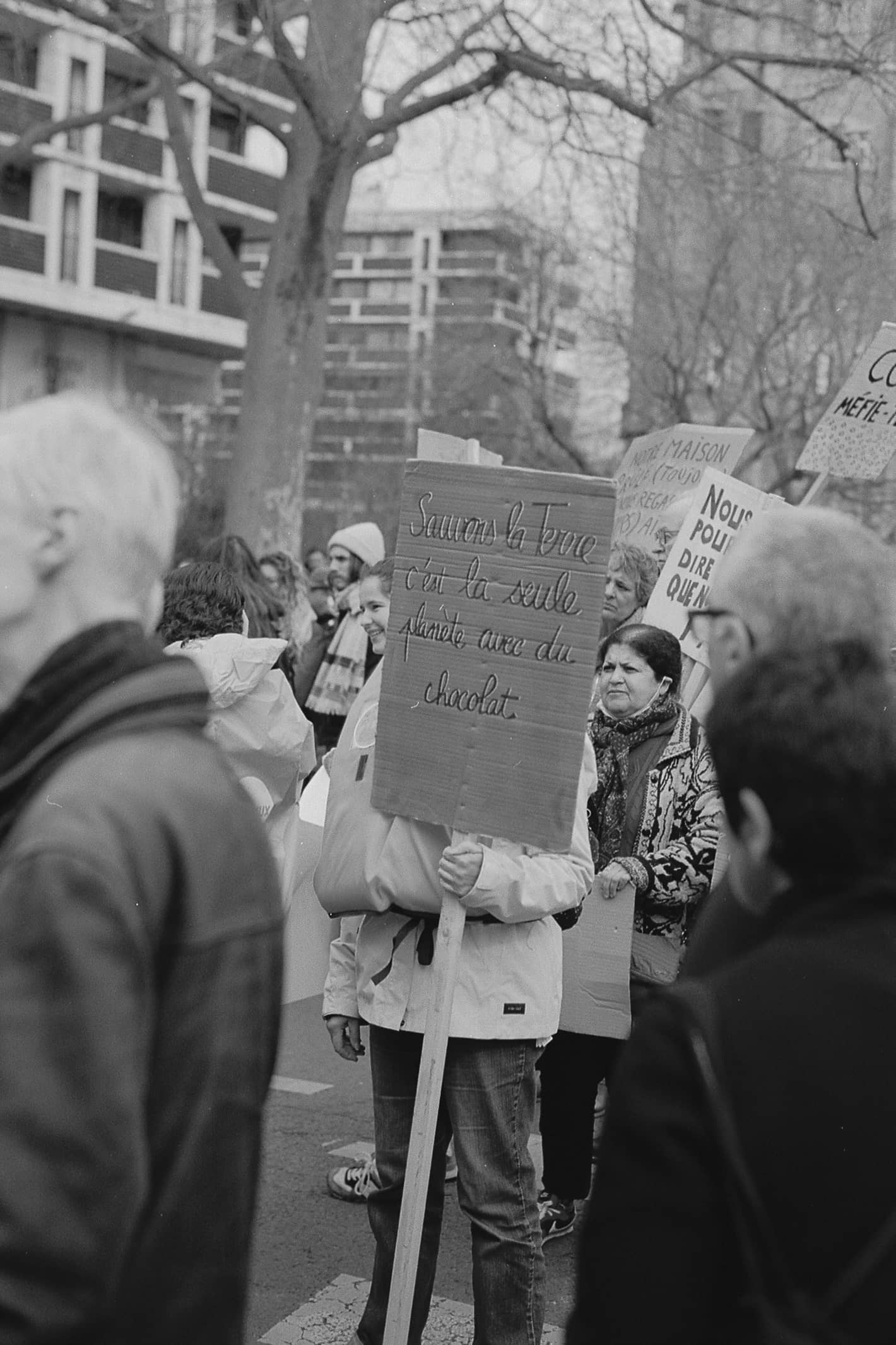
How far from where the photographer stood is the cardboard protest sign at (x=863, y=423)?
6.36 metres

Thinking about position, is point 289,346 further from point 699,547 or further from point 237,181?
point 237,181

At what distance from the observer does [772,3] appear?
12555mm

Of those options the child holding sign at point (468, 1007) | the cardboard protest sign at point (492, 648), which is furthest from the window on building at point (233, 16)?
the child holding sign at point (468, 1007)

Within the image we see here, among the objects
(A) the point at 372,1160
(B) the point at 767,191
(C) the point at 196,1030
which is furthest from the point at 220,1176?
(B) the point at 767,191

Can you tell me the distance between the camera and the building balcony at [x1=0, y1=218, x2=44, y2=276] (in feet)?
107

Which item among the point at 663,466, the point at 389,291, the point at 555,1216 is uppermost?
the point at 389,291

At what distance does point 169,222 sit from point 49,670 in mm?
36695

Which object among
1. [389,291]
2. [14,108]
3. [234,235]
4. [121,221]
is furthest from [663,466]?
[389,291]

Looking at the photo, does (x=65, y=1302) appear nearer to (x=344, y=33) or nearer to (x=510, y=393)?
(x=344, y=33)

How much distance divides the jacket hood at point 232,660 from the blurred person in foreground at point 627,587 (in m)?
1.81

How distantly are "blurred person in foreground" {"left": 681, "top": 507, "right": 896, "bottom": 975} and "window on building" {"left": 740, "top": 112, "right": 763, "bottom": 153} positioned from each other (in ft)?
42.0

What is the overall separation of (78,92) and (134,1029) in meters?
34.5

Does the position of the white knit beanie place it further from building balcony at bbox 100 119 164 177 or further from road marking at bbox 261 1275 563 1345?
building balcony at bbox 100 119 164 177

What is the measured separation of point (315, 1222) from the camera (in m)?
4.70
